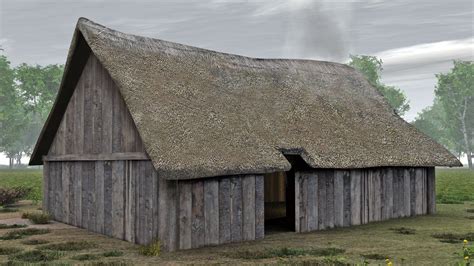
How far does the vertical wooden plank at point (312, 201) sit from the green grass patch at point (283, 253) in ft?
10.7

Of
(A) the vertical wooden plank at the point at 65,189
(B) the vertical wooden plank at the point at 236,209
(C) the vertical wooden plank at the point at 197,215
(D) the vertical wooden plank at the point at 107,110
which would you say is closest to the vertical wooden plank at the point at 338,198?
(B) the vertical wooden plank at the point at 236,209

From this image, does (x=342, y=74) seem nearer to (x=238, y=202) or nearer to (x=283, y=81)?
(x=283, y=81)

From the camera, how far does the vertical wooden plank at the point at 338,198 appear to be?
16.5 meters

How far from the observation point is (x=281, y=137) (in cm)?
1569

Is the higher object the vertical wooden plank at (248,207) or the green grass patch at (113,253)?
the vertical wooden plank at (248,207)

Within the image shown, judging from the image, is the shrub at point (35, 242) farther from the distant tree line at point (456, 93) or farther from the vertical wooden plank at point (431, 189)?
the distant tree line at point (456, 93)

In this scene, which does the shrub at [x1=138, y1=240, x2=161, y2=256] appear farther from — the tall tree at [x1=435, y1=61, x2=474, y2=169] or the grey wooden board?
the tall tree at [x1=435, y1=61, x2=474, y2=169]

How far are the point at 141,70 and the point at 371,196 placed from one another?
342 inches

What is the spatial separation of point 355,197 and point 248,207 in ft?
15.4

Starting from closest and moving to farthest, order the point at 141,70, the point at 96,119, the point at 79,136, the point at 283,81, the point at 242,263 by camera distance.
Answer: the point at 242,263, the point at 141,70, the point at 96,119, the point at 79,136, the point at 283,81

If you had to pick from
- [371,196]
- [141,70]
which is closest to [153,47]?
[141,70]

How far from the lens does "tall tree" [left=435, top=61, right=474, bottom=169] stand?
94.4 m

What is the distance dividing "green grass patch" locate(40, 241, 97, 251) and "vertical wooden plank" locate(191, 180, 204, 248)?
254 centimetres

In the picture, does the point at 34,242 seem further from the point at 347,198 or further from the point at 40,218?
the point at 347,198
